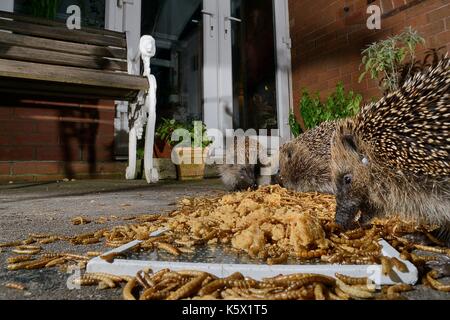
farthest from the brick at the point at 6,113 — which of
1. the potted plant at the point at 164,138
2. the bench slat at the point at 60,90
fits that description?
the potted plant at the point at 164,138

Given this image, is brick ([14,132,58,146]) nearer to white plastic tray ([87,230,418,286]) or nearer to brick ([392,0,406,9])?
white plastic tray ([87,230,418,286])

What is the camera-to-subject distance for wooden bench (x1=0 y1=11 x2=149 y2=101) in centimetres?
344

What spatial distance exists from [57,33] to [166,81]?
2.75 metres

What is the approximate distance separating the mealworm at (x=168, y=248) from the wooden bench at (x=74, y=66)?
2.86m

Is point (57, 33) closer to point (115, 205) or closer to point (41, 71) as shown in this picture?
point (41, 71)

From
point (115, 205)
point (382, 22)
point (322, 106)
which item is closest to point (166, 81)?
point (322, 106)

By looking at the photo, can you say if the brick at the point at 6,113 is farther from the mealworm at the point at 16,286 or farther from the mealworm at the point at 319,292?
the mealworm at the point at 319,292

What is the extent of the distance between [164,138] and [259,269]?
512cm

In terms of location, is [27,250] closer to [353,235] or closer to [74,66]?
[353,235]

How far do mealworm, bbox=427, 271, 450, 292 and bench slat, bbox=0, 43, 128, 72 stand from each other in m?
4.25

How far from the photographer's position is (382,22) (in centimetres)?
502

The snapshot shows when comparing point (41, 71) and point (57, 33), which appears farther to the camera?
point (57, 33)

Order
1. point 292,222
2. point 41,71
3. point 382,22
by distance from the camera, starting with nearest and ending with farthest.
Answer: point 292,222
point 41,71
point 382,22
